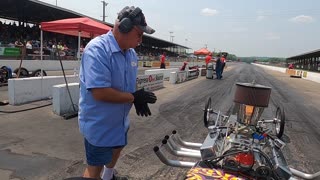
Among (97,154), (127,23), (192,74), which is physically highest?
(127,23)

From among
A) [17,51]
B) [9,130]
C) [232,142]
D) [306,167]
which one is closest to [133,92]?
[232,142]

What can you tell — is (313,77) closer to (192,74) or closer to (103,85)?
(192,74)

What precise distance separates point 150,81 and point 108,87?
13527 mm

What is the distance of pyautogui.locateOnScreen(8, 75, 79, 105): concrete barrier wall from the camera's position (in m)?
10.1

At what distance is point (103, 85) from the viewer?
2.68 metres

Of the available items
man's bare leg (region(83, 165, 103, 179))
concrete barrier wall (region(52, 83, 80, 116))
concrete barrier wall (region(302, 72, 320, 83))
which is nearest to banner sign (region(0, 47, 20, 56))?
concrete barrier wall (region(52, 83, 80, 116))

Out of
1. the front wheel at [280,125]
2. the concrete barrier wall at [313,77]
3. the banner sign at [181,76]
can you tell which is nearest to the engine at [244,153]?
the front wheel at [280,125]

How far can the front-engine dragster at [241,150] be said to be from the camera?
361cm

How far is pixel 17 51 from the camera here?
76.5ft

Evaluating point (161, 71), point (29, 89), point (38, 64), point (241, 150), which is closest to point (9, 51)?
point (38, 64)

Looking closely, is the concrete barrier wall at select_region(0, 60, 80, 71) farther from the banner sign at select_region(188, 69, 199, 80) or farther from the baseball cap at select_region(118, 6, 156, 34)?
the baseball cap at select_region(118, 6, 156, 34)

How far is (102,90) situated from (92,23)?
9.57 m

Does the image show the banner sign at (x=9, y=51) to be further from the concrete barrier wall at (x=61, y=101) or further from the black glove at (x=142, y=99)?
the black glove at (x=142, y=99)

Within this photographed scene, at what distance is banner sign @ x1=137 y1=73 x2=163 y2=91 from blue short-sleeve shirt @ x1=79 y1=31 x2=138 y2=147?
11.6 meters
